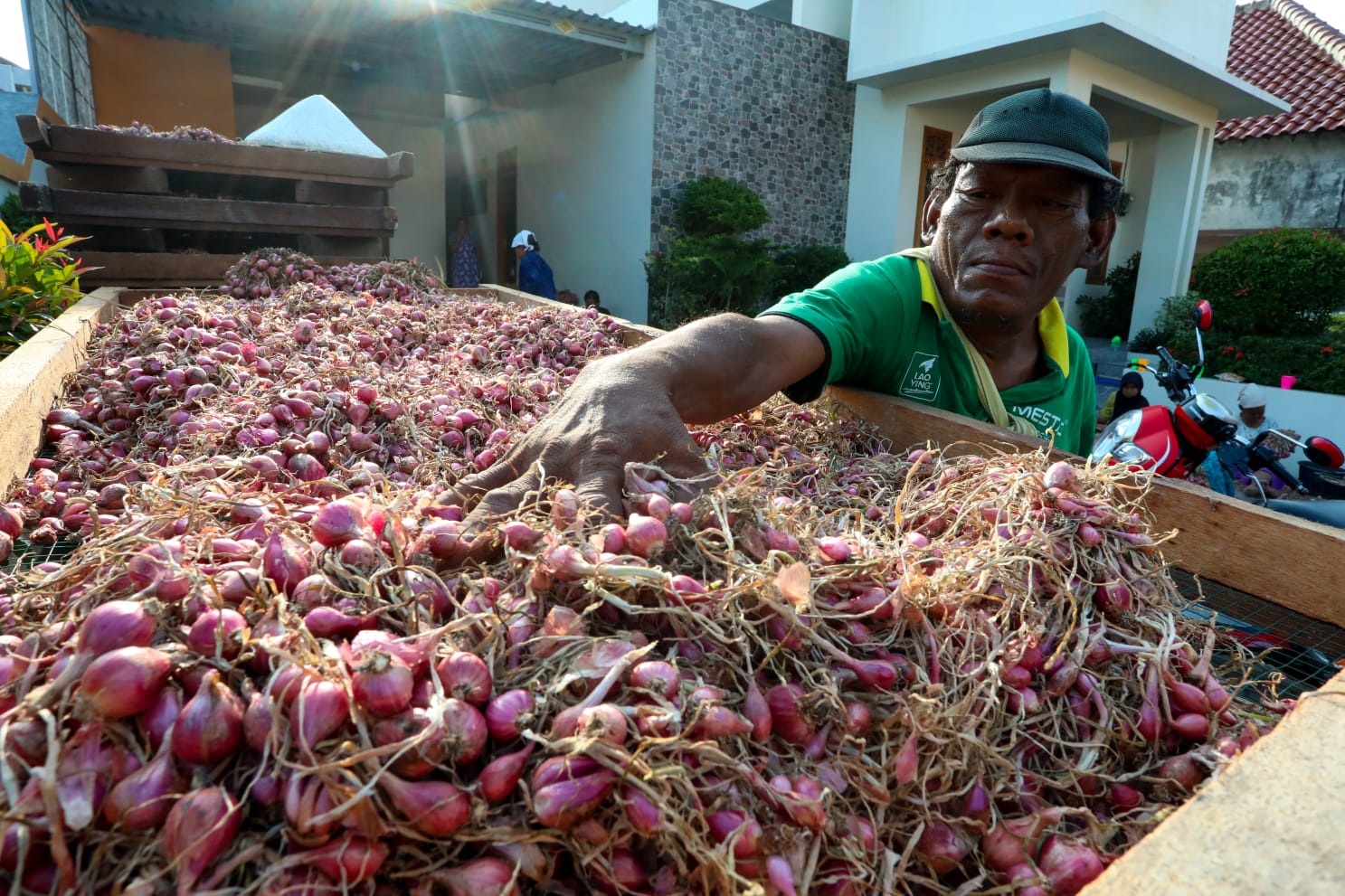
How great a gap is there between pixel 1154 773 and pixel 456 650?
91 cm

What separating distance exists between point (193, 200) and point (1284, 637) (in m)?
4.83

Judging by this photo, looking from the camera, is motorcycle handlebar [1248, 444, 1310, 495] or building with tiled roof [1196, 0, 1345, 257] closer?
motorcycle handlebar [1248, 444, 1310, 495]

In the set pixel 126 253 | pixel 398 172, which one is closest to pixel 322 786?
pixel 126 253

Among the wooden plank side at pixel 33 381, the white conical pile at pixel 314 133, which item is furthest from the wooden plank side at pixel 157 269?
the wooden plank side at pixel 33 381

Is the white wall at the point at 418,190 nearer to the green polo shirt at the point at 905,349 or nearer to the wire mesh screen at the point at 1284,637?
the green polo shirt at the point at 905,349

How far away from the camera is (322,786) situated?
642mm

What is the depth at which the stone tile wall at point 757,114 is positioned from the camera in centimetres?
1041

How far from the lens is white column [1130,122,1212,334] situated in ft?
34.2

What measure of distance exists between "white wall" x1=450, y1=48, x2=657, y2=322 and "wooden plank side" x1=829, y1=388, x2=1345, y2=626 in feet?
31.1

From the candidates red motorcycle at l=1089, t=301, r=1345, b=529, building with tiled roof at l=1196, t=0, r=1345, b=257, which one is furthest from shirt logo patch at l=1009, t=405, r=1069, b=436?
building with tiled roof at l=1196, t=0, r=1345, b=257

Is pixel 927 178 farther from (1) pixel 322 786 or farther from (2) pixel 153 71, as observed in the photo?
(1) pixel 322 786

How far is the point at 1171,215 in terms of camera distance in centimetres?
1046

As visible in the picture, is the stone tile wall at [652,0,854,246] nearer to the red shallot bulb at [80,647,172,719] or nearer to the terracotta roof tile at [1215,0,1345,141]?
the terracotta roof tile at [1215,0,1345,141]

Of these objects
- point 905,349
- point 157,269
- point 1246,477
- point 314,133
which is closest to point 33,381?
point 905,349
